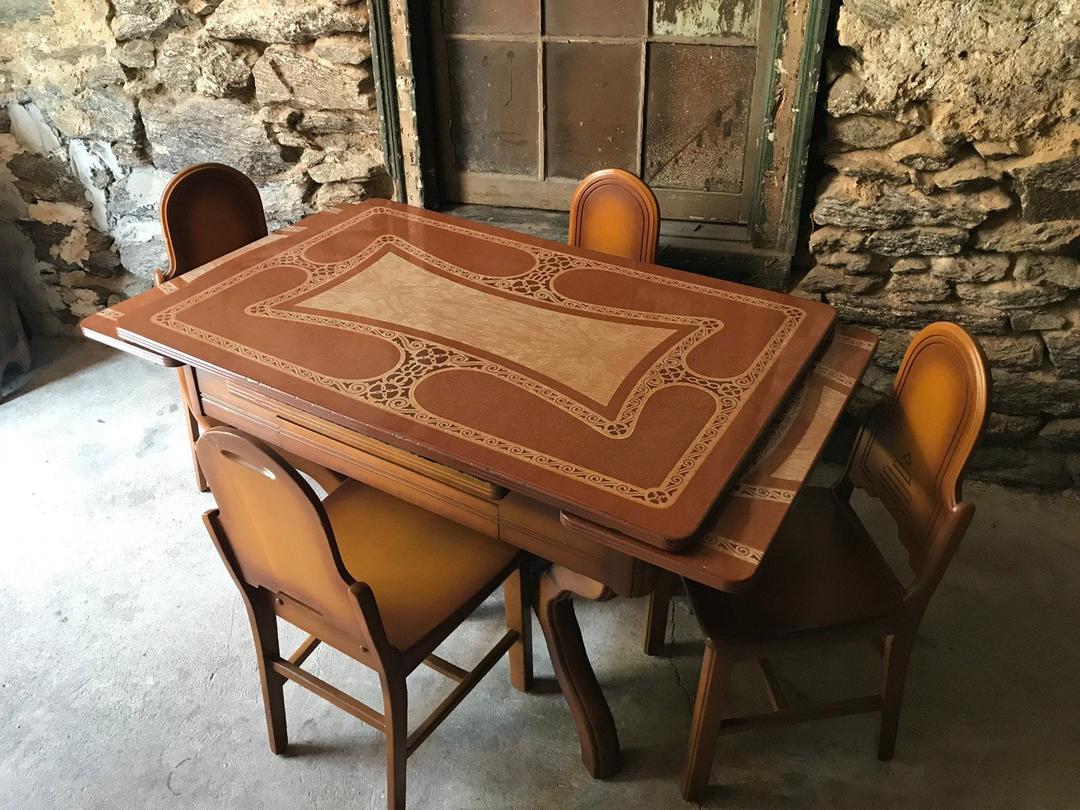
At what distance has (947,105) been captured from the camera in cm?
208

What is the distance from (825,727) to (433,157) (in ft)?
6.69

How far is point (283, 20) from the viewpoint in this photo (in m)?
2.55

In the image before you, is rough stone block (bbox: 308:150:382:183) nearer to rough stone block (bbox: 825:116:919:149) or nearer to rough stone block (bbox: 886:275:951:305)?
rough stone block (bbox: 825:116:919:149)

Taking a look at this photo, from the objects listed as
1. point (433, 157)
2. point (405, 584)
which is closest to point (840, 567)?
point (405, 584)

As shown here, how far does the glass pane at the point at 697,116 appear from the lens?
235 cm

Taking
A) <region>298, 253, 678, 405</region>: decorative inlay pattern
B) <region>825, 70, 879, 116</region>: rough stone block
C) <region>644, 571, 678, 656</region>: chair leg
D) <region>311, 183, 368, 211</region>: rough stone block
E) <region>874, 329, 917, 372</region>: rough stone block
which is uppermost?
<region>825, 70, 879, 116</region>: rough stone block

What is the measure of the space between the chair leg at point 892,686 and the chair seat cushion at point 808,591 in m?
0.11

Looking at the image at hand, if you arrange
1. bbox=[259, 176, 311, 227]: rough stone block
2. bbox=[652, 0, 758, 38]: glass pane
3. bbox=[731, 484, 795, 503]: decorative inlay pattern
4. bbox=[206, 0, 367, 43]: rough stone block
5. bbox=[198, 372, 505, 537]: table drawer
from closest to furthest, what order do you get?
bbox=[731, 484, 795, 503]: decorative inlay pattern < bbox=[198, 372, 505, 537]: table drawer < bbox=[652, 0, 758, 38]: glass pane < bbox=[206, 0, 367, 43]: rough stone block < bbox=[259, 176, 311, 227]: rough stone block

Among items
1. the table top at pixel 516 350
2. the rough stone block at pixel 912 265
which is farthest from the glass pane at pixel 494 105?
the rough stone block at pixel 912 265

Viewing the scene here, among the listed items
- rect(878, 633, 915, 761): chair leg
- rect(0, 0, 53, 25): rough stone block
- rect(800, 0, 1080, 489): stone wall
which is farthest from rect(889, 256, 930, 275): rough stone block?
rect(0, 0, 53, 25): rough stone block

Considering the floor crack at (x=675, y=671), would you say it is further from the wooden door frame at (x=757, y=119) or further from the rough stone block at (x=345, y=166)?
the rough stone block at (x=345, y=166)

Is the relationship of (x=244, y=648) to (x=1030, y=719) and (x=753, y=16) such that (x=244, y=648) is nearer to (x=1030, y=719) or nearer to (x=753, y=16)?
(x=1030, y=719)

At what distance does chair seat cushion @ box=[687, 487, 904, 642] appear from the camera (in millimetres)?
1545

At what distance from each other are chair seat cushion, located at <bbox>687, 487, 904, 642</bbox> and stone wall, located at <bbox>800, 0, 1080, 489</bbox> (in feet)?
3.03
